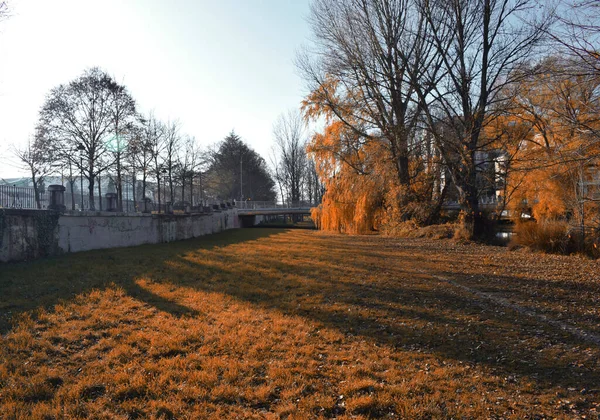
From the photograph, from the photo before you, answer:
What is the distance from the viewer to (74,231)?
14.4 meters

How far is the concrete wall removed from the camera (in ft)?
38.3

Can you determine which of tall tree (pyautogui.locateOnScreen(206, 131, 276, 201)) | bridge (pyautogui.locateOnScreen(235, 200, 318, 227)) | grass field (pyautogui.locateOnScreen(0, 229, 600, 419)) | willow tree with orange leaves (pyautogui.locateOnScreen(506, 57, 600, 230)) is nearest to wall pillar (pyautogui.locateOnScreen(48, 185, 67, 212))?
grass field (pyautogui.locateOnScreen(0, 229, 600, 419))

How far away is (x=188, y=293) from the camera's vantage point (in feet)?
26.8

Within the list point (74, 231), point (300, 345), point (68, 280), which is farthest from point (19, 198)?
point (300, 345)

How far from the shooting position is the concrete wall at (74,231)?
11680 mm

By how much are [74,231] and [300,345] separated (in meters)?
12.6

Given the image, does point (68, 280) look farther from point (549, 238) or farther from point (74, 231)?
point (549, 238)

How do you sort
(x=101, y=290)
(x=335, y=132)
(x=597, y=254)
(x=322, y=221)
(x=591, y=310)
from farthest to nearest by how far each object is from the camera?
1. (x=322, y=221)
2. (x=335, y=132)
3. (x=597, y=254)
4. (x=101, y=290)
5. (x=591, y=310)

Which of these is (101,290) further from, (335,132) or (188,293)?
(335,132)

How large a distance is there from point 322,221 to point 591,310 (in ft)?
70.8

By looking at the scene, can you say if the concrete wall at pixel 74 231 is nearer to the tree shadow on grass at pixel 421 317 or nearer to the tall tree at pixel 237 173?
the tree shadow on grass at pixel 421 317

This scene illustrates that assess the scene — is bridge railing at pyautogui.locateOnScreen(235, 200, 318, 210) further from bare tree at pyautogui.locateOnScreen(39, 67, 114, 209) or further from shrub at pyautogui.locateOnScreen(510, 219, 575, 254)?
shrub at pyautogui.locateOnScreen(510, 219, 575, 254)

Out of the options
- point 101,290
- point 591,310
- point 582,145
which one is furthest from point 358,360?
point 582,145

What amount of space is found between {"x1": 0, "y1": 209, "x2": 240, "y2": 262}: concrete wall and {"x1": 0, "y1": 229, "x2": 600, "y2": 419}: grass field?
2316 mm
